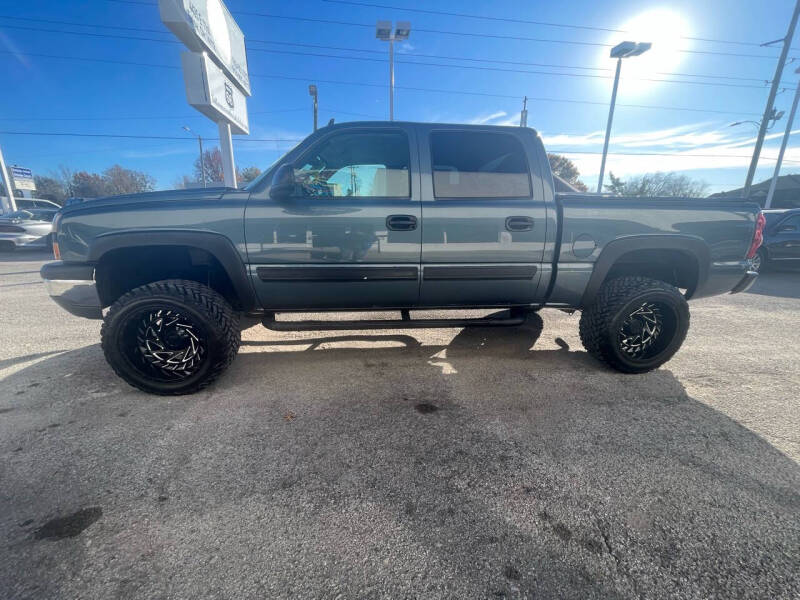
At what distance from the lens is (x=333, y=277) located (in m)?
2.56

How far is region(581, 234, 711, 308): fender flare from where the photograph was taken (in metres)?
2.69

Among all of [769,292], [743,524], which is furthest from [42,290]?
[769,292]

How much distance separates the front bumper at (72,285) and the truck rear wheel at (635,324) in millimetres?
3872

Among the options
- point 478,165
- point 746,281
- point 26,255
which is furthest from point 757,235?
point 26,255

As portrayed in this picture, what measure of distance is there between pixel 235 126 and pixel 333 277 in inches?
481

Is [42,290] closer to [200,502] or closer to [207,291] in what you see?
[207,291]

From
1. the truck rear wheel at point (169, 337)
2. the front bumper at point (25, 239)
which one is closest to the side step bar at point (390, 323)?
the truck rear wheel at point (169, 337)

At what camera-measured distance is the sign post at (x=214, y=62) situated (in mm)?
8102

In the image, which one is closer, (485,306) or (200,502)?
(200,502)

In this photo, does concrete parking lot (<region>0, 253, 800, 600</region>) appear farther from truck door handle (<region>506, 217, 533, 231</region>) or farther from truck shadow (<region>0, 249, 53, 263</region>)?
truck shadow (<region>0, 249, 53, 263</region>)

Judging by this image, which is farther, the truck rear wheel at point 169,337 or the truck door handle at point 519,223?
the truck door handle at point 519,223

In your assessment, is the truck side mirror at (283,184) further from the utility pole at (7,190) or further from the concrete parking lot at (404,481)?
the utility pole at (7,190)

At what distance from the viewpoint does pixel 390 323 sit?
2.78m

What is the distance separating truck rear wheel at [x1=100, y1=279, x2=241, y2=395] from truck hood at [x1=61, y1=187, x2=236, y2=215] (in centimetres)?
61
